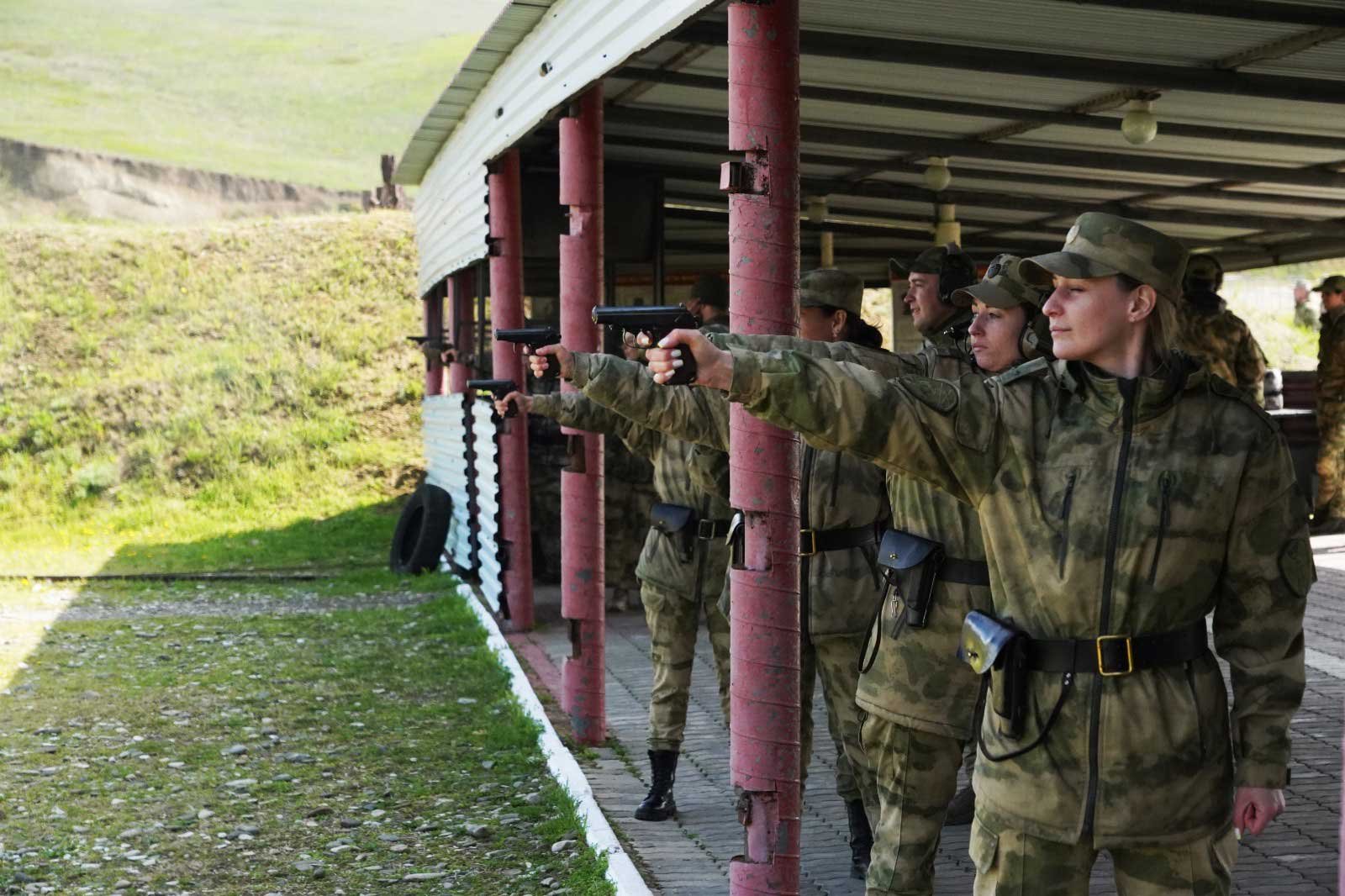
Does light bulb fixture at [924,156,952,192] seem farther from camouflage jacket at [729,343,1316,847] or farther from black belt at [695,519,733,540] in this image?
camouflage jacket at [729,343,1316,847]

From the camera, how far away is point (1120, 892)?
3.32 metres

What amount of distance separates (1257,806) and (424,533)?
12.3m

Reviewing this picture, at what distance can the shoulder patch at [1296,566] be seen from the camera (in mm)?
3262

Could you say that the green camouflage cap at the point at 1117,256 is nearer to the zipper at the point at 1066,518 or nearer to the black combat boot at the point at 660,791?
the zipper at the point at 1066,518

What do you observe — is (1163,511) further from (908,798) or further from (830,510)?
(830,510)

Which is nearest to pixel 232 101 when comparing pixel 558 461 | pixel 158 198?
pixel 158 198

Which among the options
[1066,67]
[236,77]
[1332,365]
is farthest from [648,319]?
[236,77]

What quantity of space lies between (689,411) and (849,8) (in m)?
2.58

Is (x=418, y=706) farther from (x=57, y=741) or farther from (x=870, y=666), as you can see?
(x=870, y=666)

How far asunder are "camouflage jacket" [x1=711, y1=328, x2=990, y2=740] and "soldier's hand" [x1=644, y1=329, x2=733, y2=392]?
50.6 inches

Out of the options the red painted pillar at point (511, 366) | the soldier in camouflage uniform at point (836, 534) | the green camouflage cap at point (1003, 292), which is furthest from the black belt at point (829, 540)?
the red painted pillar at point (511, 366)

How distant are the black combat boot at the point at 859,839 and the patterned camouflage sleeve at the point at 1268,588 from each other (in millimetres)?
2519

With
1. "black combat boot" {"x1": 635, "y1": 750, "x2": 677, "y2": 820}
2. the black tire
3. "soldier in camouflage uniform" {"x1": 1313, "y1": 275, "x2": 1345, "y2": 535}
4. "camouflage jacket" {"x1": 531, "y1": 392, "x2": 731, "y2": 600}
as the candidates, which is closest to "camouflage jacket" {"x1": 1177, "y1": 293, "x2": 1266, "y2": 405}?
"soldier in camouflage uniform" {"x1": 1313, "y1": 275, "x2": 1345, "y2": 535}

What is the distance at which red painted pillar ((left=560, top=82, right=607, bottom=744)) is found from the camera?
8.00m
